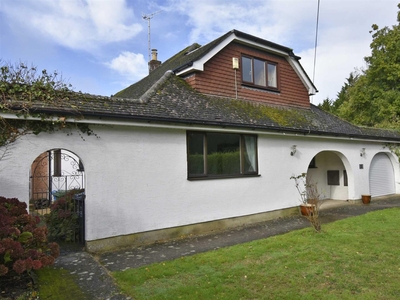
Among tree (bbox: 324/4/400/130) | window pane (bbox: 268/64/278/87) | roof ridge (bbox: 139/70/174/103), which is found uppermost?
tree (bbox: 324/4/400/130)

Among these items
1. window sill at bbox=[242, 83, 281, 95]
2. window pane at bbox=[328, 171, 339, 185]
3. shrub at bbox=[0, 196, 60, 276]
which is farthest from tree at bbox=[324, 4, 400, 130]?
shrub at bbox=[0, 196, 60, 276]

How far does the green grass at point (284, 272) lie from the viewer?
14.4ft

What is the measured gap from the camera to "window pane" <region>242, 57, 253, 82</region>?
1219 centimetres

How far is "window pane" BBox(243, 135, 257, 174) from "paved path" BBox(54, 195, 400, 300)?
1.97 m

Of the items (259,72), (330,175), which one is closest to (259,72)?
(259,72)

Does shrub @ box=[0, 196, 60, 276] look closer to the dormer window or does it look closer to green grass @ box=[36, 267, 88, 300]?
green grass @ box=[36, 267, 88, 300]

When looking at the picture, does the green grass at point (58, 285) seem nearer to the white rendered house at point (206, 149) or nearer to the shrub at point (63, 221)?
the white rendered house at point (206, 149)

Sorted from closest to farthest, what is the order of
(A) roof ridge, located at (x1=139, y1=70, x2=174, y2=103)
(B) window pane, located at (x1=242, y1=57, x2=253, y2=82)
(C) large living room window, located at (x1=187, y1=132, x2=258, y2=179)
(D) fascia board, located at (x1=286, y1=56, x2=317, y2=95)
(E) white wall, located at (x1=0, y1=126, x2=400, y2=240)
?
(E) white wall, located at (x1=0, y1=126, x2=400, y2=240), (A) roof ridge, located at (x1=139, y1=70, x2=174, y2=103), (C) large living room window, located at (x1=187, y1=132, x2=258, y2=179), (B) window pane, located at (x1=242, y1=57, x2=253, y2=82), (D) fascia board, located at (x1=286, y1=56, x2=317, y2=95)

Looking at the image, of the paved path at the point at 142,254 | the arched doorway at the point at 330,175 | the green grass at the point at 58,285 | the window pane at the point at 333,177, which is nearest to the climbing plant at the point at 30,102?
the green grass at the point at 58,285

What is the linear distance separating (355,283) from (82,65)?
1588 cm

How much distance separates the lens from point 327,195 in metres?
15.4

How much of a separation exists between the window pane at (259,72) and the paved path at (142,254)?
6.04 meters

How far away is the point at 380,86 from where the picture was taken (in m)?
28.7

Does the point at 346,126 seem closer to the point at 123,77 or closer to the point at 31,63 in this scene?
the point at 31,63
